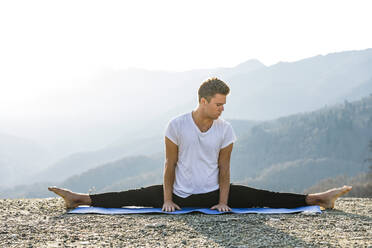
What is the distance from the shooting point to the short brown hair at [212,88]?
5.31m

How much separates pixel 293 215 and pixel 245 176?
117849mm

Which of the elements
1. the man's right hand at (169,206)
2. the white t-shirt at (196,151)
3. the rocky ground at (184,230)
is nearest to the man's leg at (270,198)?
the rocky ground at (184,230)

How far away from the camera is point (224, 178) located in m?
5.76

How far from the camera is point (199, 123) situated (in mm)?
5730

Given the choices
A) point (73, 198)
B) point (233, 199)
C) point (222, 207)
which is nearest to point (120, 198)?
point (73, 198)

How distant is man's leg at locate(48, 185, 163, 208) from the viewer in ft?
19.8

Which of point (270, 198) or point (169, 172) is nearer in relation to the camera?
point (169, 172)

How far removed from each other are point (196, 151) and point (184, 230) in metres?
1.34

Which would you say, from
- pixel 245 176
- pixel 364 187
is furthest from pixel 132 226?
pixel 245 176

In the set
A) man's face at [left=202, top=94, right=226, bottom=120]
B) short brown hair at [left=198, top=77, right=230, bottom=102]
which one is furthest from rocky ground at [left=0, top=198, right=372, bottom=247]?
short brown hair at [left=198, top=77, right=230, bottom=102]

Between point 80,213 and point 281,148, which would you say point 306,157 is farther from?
point 80,213

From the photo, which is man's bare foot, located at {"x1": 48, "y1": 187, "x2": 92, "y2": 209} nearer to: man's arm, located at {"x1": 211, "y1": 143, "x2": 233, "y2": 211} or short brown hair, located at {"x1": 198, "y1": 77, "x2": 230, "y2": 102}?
man's arm, located at {"x1": 211, "y1": 143, "x2": 233, "y2": 211}

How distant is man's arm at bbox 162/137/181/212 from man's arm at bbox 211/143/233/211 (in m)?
0.62

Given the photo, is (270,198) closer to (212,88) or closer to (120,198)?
(212,88)
